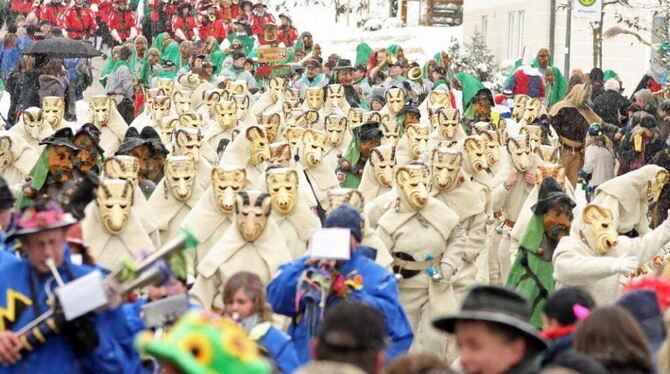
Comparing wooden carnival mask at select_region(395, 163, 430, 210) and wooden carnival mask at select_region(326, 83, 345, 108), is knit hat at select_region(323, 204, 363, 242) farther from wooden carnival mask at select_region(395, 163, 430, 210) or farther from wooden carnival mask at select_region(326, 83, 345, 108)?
wooden carnival mask at select_region(326, 83, 345, 108)

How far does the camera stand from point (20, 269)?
8.12 metres

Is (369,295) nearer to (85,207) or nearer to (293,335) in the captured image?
(293,335)

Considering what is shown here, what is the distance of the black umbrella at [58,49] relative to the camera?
28.2 m

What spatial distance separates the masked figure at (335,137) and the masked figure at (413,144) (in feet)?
4.65

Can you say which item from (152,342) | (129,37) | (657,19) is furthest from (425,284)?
(129,37)

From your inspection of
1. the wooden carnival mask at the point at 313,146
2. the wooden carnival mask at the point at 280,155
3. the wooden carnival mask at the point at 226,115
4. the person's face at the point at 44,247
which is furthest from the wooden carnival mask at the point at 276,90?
the person's face at the point at 44,247

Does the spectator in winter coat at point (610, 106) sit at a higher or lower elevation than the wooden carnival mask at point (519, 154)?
lower

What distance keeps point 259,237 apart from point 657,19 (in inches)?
901

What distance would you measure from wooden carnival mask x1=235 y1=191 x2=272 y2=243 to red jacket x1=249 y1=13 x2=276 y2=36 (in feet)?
90.0

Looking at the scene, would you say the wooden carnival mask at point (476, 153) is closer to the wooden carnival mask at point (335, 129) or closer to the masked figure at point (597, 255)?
the wooden carnival mask at point (335, 129)

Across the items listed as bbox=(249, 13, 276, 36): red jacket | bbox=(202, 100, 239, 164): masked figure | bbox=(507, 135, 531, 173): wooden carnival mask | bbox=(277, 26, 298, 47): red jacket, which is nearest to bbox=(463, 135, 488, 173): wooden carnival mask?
bbox=(507, 135, 531, 173): wooden carnival mask

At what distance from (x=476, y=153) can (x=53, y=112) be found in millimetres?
5686

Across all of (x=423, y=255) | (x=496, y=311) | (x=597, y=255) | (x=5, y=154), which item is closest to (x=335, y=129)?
(x=5, y=154)

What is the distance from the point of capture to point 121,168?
576 inches
